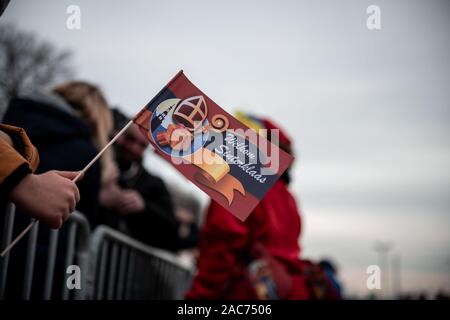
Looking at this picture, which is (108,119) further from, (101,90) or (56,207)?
(56,207)

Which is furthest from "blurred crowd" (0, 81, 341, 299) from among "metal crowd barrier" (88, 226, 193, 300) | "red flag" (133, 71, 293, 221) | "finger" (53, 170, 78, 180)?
"red flag" (133, 71, 293, 221)

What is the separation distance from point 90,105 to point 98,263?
884 millimetres

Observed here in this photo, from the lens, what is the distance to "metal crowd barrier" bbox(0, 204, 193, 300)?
110 inches

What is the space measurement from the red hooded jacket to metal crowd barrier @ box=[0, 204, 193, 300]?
0.53 metres

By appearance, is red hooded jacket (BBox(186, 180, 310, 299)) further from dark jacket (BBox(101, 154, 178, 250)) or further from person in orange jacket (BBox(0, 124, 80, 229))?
person in orange jacket (BBox(0, 124, 80, 229))

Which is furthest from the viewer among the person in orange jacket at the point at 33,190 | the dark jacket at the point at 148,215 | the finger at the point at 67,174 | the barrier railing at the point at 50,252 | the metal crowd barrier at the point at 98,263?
the dark jacket at the point at 148,215

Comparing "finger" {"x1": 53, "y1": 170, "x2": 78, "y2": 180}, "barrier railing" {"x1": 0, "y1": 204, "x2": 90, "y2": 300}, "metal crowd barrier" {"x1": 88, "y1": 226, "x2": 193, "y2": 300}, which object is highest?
"finger" {"x1": 53, "y1": 170, "x2": 78, "y2": 180}

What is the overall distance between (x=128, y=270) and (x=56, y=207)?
99.3 inches

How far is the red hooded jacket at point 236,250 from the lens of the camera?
3.51 meters

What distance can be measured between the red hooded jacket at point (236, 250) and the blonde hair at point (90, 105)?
0.73 m

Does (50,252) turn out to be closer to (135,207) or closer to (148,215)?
(135,207)

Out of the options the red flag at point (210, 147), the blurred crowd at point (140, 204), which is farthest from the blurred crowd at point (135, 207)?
the red flag at point (210, 147)

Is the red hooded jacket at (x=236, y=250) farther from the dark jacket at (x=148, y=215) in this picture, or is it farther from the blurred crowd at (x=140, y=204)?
the dark jacket at (x=148, y=215)
